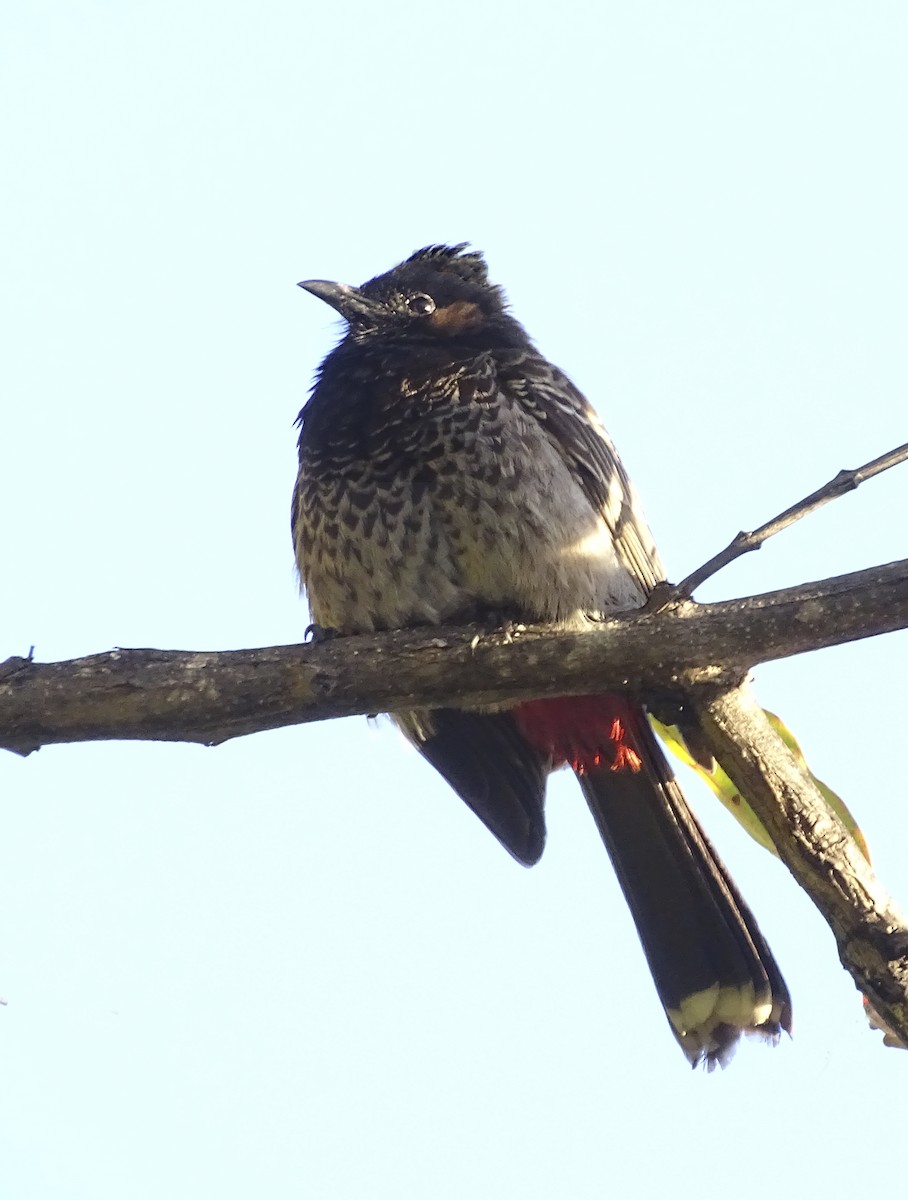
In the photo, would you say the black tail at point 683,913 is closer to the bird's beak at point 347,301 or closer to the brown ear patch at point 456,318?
the brown ear patch at point 456,318

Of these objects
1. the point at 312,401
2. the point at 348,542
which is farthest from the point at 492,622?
the point at 312,401

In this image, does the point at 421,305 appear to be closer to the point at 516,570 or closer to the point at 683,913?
the point at 516,570

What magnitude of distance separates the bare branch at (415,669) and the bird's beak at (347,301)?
1.78m

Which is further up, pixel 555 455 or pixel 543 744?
pixel 555 455

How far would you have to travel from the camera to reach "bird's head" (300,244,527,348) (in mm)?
4727

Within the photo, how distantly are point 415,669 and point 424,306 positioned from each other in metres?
1.96

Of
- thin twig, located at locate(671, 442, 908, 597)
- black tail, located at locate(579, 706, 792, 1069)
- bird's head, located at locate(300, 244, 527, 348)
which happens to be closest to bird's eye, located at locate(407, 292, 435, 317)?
bird's head, located at locate(300, 244, 527, 348)

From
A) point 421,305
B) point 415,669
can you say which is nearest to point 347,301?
point 421,305

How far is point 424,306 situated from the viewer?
492 cm

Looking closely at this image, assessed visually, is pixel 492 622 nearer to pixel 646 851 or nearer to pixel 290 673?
pixel 290 673

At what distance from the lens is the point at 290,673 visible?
10.8 ft

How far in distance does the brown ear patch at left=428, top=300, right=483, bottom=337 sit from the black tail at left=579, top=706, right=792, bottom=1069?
149cm

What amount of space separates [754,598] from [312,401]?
1.87 metres

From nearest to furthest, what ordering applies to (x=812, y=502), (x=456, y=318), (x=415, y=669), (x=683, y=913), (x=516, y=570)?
(x=812, y=502) < (x=415, y=669) < (x=516, y=570) < (x=683, y=913) < (x=456, y=318)
